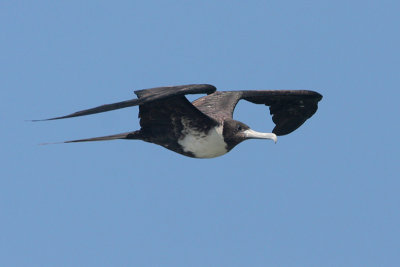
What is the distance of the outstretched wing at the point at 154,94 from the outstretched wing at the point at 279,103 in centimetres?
116

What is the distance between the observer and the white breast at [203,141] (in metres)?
9.88

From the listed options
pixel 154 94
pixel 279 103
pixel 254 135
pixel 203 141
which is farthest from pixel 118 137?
pixel 279 103

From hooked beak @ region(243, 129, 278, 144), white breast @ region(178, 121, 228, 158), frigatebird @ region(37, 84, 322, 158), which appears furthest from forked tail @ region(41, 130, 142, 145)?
hooked beak @ region(243, 129, 278, 144)

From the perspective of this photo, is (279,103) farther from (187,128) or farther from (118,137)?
(118,137)

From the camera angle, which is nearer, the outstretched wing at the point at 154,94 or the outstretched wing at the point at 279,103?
the outstretched wing at the point at 154,94

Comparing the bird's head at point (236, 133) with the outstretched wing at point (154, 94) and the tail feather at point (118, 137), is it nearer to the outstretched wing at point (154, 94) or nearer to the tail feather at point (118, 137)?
the outstretched wing at point (154, 94)

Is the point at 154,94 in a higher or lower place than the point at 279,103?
higher

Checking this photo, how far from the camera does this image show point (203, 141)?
9.88 meters

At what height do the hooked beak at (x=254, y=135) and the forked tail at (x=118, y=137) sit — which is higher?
the hooked beak at (x=254, y=135)

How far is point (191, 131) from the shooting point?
9.88 meters

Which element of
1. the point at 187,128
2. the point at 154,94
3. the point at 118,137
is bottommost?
the point at 118,137

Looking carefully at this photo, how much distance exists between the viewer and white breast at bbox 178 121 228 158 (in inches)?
389

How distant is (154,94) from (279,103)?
2889 mm

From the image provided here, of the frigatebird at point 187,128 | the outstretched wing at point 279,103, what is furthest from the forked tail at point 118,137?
the outstretched wing at point 279,103
